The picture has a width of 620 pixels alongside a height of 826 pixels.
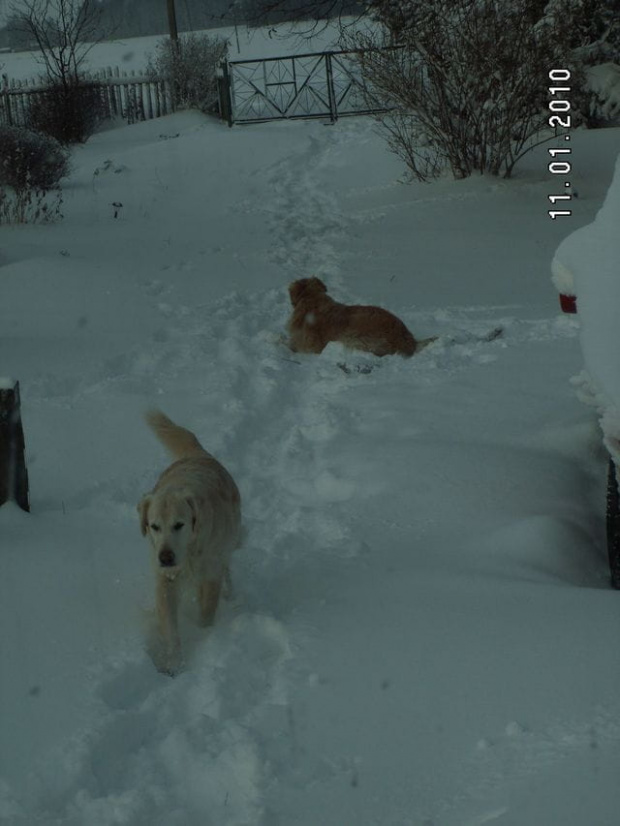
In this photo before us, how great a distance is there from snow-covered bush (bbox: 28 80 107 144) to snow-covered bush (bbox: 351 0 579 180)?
9296mm

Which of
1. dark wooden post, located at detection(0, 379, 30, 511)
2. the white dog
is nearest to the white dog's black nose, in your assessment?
the white dog

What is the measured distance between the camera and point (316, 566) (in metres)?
4.19

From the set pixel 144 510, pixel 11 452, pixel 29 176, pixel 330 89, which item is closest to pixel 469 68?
pixel 29 176

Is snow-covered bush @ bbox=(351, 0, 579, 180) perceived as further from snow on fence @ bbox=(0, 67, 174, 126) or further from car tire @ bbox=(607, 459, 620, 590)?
snow on fence @ bbox=(0, 67, 174, 126)

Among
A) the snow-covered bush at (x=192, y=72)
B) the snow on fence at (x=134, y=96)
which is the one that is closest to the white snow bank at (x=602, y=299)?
the snow on fence at (x=134, y=96)

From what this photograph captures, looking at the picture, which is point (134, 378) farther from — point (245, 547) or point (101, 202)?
point (101, 202)

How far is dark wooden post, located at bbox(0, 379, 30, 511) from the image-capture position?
449 cm

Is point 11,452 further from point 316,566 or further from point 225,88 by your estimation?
point 225,88

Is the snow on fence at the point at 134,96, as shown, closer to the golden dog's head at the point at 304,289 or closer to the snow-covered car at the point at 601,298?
the golden dog's head at the point at 304,289

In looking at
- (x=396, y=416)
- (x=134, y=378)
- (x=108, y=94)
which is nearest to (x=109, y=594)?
(x=396, y=416)

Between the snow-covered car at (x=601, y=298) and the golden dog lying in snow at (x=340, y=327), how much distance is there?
10.1ft

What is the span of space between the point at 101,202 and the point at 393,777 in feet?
39.7

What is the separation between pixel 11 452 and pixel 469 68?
31.4ft

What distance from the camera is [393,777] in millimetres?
2713
